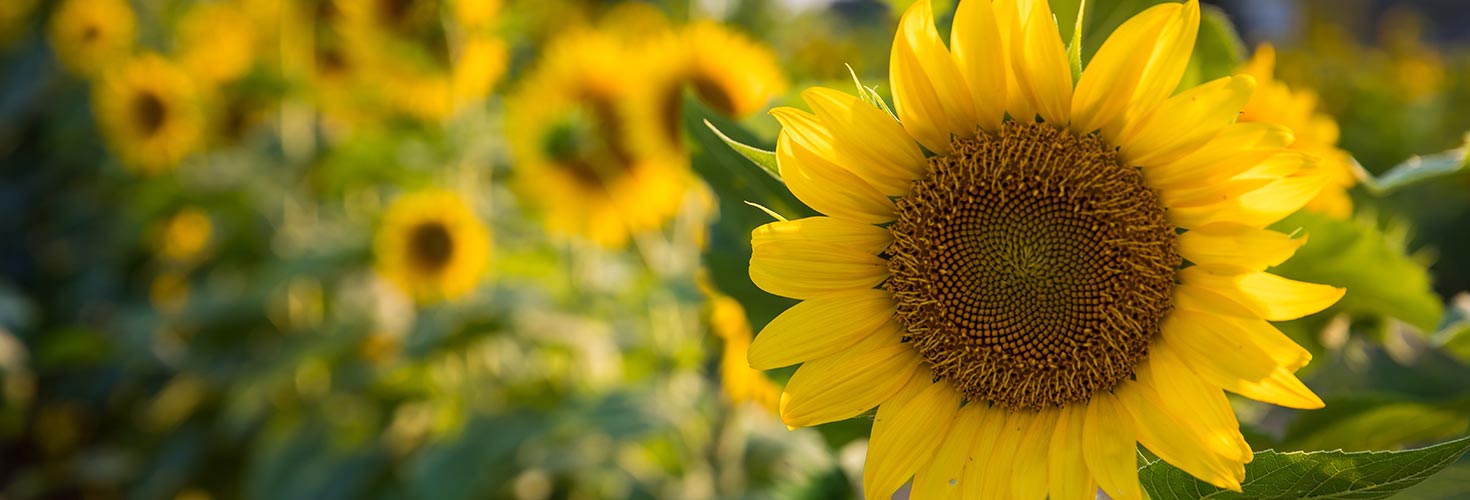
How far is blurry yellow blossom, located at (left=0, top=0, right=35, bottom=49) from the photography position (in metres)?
3.68

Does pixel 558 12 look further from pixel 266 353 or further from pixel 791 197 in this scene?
pixel 791 197

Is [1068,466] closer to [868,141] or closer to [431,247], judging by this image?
[868,141]

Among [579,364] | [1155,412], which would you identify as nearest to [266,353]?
[579,364]

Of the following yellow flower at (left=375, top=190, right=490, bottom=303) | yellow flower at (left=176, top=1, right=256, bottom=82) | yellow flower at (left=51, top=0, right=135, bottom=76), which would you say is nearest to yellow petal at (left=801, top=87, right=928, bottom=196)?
yellow flower at (left=375, top=190, right=490, bottom=303)

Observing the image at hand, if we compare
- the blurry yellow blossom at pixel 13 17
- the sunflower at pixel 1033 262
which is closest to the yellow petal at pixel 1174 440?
the sunflower at pixel 1033 262

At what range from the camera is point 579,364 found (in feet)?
5.57

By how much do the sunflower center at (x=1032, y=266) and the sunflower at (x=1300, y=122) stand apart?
0.19 metres

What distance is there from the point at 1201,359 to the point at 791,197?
222 mm

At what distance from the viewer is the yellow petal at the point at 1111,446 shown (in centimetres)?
45

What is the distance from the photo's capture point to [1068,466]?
487mm

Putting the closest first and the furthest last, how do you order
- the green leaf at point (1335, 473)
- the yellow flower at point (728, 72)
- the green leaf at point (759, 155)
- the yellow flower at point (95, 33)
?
the green leaf at point (1335, 473)
the green leaf at point (759, 155)
the yellow flower at point (728, 72)
the yellow flower at point (95, 33)

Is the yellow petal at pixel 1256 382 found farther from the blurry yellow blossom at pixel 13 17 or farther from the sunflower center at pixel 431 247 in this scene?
the blurry yellow blossom at pixel 13 17

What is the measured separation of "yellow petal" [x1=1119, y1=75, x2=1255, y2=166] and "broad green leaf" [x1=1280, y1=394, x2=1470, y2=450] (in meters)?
0.23

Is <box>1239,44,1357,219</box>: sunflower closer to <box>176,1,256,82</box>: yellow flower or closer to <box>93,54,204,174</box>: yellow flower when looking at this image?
<box>176,1,256,82</box>: yellow flower
